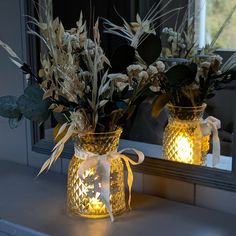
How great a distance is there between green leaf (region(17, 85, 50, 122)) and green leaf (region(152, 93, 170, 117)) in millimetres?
285

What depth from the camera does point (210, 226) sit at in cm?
106

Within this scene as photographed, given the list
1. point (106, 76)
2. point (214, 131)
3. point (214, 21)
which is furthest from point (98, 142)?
point (214, 21)

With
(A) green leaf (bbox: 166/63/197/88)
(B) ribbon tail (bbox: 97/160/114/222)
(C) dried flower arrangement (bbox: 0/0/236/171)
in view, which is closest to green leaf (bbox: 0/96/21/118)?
(C) dried flower arrangement (bbox: 0/0/236/171)

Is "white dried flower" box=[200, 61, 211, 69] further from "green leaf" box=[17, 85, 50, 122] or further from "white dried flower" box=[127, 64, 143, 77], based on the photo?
"green leaf" box=[17, 85, 50, 122]

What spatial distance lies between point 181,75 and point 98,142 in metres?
0.25

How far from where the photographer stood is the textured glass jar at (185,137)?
1.17 m

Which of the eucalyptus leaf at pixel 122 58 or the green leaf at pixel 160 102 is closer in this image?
the eucalyptus leaf at pixel 122 58

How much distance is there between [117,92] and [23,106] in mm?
229

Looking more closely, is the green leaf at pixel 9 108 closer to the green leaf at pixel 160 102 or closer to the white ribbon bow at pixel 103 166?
the white ribbon bow at pixel 103 166

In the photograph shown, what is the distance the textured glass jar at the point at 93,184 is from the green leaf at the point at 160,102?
0.47 feet

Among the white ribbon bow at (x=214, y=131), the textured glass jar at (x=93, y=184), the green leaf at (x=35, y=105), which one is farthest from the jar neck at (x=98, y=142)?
the white ribbon bow at (x=214, y=131)

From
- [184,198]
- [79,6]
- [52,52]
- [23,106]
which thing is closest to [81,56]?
[52,52]

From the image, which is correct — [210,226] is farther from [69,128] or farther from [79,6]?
[79,6]

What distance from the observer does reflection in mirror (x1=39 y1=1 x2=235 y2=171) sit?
111cm
